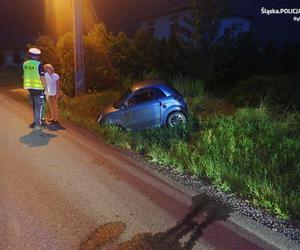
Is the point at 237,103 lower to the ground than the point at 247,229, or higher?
higher

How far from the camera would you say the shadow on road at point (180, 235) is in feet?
11.8

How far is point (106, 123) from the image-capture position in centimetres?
864

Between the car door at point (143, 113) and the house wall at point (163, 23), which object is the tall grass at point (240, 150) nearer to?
the car door at point (143, 113)

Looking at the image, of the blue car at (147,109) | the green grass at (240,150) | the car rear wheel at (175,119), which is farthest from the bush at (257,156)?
the blue car at (147,109)

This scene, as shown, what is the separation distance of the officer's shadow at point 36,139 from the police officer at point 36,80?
457 millimetres

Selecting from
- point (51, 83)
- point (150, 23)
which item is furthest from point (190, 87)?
point (150, 23)

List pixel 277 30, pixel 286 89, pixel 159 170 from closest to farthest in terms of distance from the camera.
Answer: pixel 159 170 → pixel 286 89 → pixel 277 30

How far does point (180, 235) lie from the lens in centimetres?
379

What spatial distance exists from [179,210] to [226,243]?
34.6 inches

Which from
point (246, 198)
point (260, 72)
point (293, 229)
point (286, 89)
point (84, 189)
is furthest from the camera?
point (260, 72)

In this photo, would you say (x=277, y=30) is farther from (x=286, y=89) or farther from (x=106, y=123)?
(x=106, y=123)

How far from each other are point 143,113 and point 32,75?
288 cm

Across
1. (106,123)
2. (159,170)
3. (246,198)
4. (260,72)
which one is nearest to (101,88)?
(106,123)

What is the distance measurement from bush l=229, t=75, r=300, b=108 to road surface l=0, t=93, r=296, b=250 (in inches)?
198
